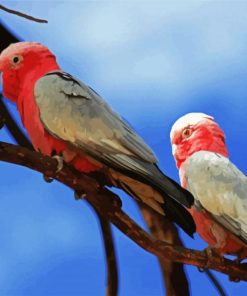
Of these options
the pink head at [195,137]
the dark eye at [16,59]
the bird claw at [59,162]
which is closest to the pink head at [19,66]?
the dark eye at [16,59]

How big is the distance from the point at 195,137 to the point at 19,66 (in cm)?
43

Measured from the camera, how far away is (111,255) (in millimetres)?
1364

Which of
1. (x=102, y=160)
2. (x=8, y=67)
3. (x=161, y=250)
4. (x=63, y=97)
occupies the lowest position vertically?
(x=161, y=250)

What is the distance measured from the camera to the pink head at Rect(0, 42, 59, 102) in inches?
51.7

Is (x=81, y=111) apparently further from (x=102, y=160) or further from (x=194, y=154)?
(x=194, y=154)

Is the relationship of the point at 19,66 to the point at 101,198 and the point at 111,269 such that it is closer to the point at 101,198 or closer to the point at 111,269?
the point at 101,198

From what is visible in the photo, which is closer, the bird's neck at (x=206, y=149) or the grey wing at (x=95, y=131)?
the grey wing at (x=95, y=131)

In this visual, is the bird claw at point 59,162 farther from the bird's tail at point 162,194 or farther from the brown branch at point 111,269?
the brown branch at point 111,269

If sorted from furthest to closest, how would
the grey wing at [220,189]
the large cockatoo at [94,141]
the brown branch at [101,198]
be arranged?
the grey wing at [220,189] → the large cockatoo at [94,141] → the brown branch at [101,198]

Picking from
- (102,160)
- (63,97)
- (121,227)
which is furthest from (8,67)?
(121,227)

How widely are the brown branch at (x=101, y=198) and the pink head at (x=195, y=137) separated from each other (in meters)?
0.29

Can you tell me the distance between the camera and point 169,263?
1.34m

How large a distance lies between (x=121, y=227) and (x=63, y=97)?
0.88 feet

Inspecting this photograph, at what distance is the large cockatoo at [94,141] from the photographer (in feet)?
3.81
